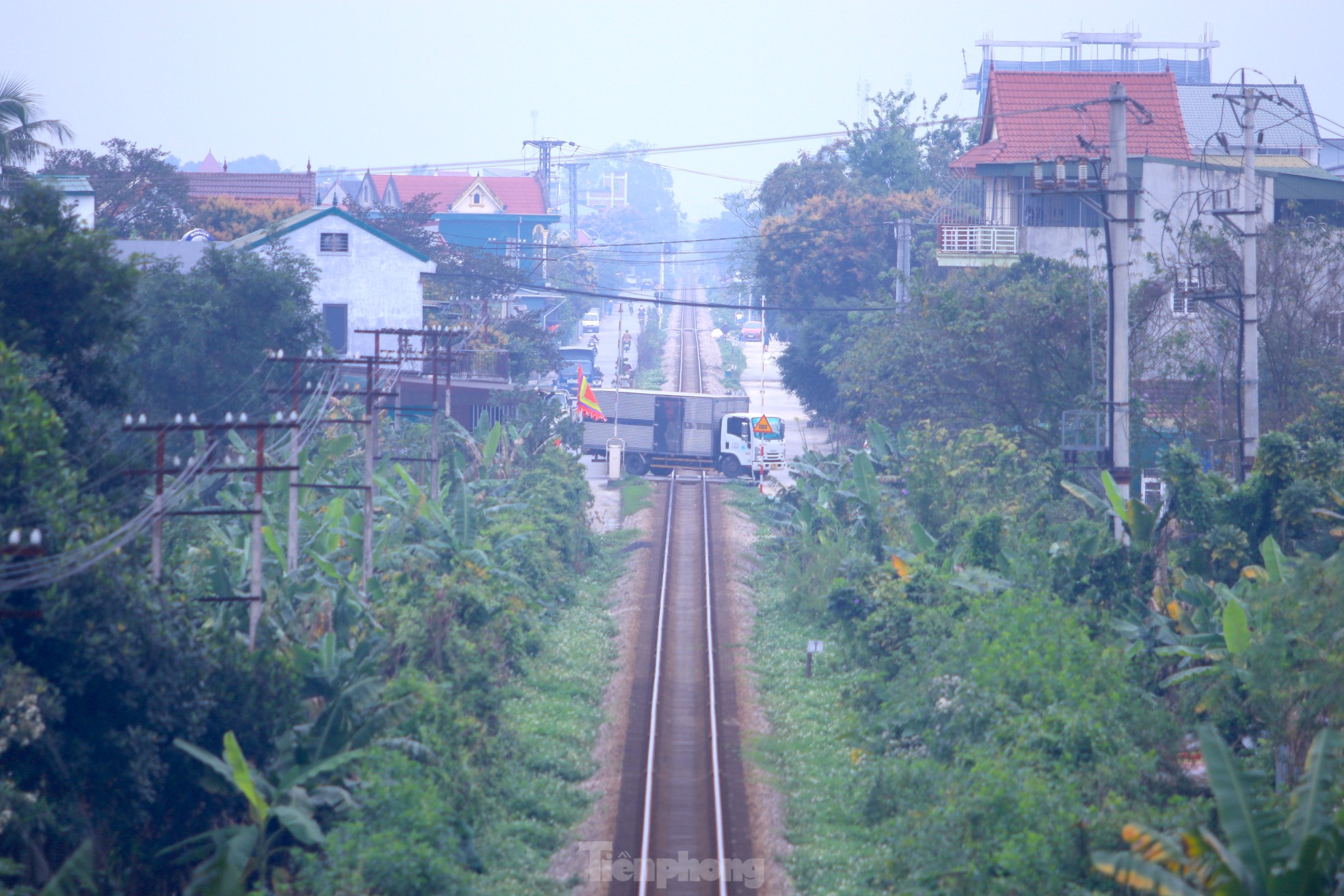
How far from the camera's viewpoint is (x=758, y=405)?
56.2 meters

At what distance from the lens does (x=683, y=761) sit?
15516 mm

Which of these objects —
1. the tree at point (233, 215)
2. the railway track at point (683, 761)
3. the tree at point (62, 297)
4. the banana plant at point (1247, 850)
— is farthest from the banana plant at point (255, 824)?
the tree at point (233, 215)

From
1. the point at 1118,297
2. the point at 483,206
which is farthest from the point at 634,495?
the point at 483,206

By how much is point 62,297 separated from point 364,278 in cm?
2198

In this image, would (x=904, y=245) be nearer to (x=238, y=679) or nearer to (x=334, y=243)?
(x=334, y=243)

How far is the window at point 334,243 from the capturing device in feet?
115

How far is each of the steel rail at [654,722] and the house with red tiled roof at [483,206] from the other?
134 ft

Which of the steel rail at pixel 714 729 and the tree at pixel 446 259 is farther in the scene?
the tree at pixel 446 259

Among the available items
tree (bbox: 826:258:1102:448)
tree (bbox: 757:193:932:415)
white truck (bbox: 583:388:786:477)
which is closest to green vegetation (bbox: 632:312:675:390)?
tree (bbox: 757:193:932:415)

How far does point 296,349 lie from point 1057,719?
18.1m

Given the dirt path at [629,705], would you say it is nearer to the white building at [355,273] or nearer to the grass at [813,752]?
the grass at [813,752]

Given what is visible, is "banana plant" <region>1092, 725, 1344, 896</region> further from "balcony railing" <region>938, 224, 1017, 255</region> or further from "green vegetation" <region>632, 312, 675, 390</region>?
"green vegetation" <region>632, 312, 675, 390</region>

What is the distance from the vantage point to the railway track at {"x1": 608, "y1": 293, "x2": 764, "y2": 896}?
12305 mm

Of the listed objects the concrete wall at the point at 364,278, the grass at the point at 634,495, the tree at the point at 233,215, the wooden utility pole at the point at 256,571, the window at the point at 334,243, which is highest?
the tree at the point at 233,215
